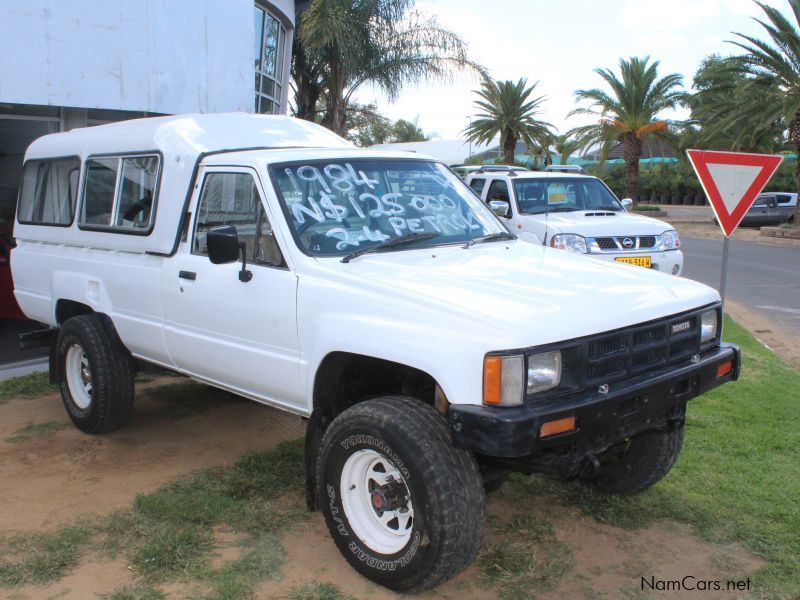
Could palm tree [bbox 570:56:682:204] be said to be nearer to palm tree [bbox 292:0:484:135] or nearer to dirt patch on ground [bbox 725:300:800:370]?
palm tree [bbox 292:0:484:135]

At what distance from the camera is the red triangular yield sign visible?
20.5 feet

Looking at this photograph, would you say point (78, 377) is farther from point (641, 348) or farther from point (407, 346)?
point (641, 348)

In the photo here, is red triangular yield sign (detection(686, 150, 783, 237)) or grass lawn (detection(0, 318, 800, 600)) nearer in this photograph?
grass lawn (detection(0, 318, 800, 600))

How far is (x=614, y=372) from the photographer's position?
3.59 meters

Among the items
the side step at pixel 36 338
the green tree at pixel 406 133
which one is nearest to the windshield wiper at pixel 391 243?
the side step at pixel 36 338

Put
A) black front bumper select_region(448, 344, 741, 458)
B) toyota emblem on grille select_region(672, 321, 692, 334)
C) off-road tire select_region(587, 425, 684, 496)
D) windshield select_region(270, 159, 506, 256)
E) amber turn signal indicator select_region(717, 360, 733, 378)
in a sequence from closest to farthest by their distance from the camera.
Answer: black front bumper select_region(448, 344, 741, 458), toyota emblem on grille select_region(672, 321, 692, 334), amber turn signal indicator select_region(717, 360, 733, 378), windshield select_region(270, 159, 506, 256), off-road tire select_region(587, 425, 684, 496)

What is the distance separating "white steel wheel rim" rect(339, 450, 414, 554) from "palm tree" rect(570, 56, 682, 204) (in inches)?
1155

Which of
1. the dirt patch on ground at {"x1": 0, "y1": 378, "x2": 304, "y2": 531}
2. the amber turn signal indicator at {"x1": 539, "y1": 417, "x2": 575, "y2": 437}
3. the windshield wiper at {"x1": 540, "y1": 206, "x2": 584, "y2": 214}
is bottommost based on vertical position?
the dirt patch on ground at {"x1": 0, "y1": 378, "x2": 304, "y2": 531}

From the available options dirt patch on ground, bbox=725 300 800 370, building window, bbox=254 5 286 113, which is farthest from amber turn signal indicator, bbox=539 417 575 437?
building window, bbox=254 5 286 113

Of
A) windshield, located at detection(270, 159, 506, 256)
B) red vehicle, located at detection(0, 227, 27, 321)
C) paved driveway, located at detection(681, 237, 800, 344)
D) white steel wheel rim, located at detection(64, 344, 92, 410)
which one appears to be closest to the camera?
windshield, located at detection(270, 159, 506, 256)

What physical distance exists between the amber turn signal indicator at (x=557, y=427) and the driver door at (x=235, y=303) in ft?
4.64

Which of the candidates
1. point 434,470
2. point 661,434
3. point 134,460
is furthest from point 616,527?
point 134,460

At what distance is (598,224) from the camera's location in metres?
10.2

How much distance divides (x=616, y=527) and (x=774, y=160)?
3.50 m
